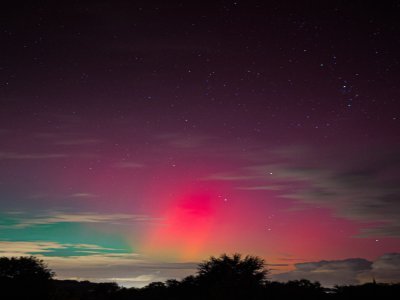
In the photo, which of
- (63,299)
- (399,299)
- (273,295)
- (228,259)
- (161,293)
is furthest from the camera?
(161,293)

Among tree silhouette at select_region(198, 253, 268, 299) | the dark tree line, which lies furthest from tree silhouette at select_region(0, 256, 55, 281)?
tree silhouette at select_region(198, 253, 268, 299)

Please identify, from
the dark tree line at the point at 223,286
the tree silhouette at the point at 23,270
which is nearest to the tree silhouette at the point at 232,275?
the dark tree line at the point at 223,286

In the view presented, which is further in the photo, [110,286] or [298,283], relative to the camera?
[110,286]

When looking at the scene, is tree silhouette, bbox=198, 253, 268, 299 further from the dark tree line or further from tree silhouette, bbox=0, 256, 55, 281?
tree silhouette, bbox=0, 256, 55, 281

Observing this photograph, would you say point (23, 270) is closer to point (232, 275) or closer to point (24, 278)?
point (24, 278)

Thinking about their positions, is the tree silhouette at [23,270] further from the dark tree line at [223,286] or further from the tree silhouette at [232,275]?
the tree silhouette at [232,275]

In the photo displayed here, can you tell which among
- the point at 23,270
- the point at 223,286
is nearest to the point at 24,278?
the point at 23,270

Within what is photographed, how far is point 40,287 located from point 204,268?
16.9 m

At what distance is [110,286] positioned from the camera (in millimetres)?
71000

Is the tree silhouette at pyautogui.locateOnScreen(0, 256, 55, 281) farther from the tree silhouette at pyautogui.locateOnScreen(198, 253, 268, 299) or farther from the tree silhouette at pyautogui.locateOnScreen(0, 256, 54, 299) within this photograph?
the tree silhouette at pyautogui.locateOnScreen(198, 253, 268, 299)

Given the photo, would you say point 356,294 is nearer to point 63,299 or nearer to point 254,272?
point 254,272

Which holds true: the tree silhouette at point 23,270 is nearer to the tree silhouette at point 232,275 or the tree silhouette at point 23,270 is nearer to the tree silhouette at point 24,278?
the tree silhouette at point 24,278

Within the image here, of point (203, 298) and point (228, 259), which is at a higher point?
point (228, 259)

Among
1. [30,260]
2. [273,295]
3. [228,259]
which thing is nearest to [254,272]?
[228,259]
